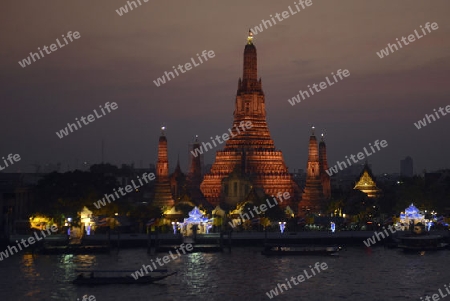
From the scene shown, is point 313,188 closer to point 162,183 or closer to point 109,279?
point 162,183

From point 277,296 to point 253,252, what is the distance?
2683 cm

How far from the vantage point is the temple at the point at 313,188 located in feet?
400

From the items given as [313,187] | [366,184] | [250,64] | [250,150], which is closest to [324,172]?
[366,184]

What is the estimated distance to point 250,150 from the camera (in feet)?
414

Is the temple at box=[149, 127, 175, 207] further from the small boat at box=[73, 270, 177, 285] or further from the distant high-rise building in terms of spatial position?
the small boat at box=[73, 270, 177, 285]

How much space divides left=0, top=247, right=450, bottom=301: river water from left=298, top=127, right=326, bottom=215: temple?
29.1 meters

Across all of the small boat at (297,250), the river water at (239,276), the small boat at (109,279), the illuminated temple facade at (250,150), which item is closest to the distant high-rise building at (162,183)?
the illuminated temple facade at (250,150)

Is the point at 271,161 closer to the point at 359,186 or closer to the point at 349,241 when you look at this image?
the point at 359,186

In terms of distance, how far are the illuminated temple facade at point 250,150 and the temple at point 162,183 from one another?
27.2 feet

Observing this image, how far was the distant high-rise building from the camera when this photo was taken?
11862 centimetres

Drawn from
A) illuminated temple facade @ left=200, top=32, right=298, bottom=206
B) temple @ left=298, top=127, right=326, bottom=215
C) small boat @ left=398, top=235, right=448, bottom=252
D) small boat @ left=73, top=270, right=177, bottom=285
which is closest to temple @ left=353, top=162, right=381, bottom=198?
temple @ left=298, top=127, right=326, bottom=215

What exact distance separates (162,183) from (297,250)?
1347 inches

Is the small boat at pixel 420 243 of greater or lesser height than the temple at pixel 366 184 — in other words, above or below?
below

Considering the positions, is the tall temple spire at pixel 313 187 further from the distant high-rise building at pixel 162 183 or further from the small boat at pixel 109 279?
the small boat at pixel 109 279
